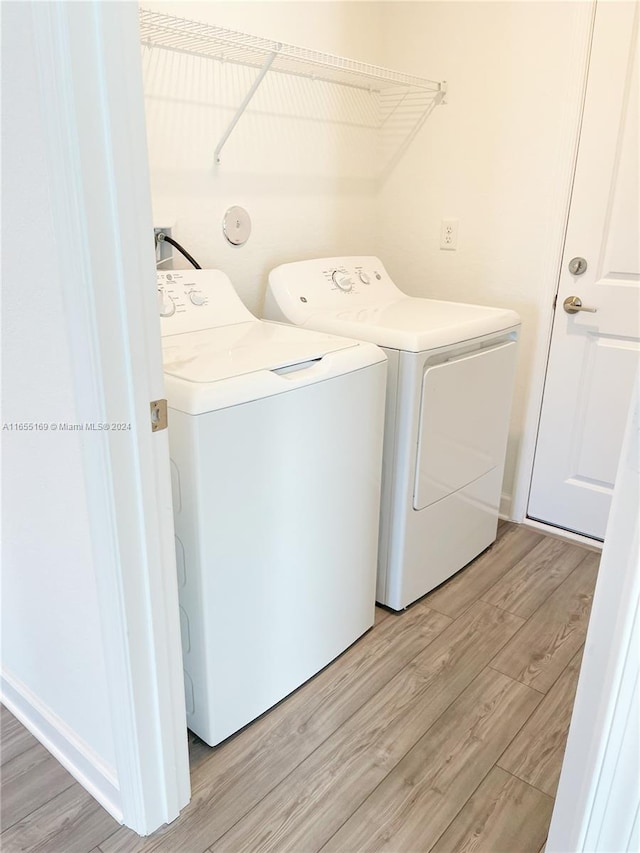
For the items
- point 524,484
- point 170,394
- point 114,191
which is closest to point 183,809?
point 170,394

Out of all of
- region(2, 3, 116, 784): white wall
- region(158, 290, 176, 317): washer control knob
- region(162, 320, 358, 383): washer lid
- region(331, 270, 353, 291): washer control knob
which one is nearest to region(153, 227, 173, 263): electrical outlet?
region(158, 290, 176, 317): washer control knob

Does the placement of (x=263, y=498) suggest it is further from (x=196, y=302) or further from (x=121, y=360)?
(x=196, y=302)

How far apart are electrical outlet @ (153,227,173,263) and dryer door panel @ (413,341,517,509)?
0.85 metres

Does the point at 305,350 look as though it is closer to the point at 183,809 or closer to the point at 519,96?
the point at 183,809

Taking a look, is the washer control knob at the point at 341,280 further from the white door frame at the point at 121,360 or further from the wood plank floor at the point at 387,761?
the white door frame at the point at 121,360

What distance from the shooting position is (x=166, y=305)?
69.1 inches

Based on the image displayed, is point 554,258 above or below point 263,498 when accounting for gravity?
above

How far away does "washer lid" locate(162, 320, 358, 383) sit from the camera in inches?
54.6

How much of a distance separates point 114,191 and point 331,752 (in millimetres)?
1317

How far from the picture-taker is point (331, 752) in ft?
4.96

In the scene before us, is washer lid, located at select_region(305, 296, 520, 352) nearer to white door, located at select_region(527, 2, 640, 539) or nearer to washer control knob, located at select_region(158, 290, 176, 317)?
white door, located at select_region(527, 2, 640, 539)

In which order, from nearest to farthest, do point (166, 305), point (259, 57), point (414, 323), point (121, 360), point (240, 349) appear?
point (121, 360), point (240, 349), point (166, 305), point (414, 323), point (259, 57)

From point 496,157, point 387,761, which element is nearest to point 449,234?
point 496,157

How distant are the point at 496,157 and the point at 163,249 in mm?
1278
